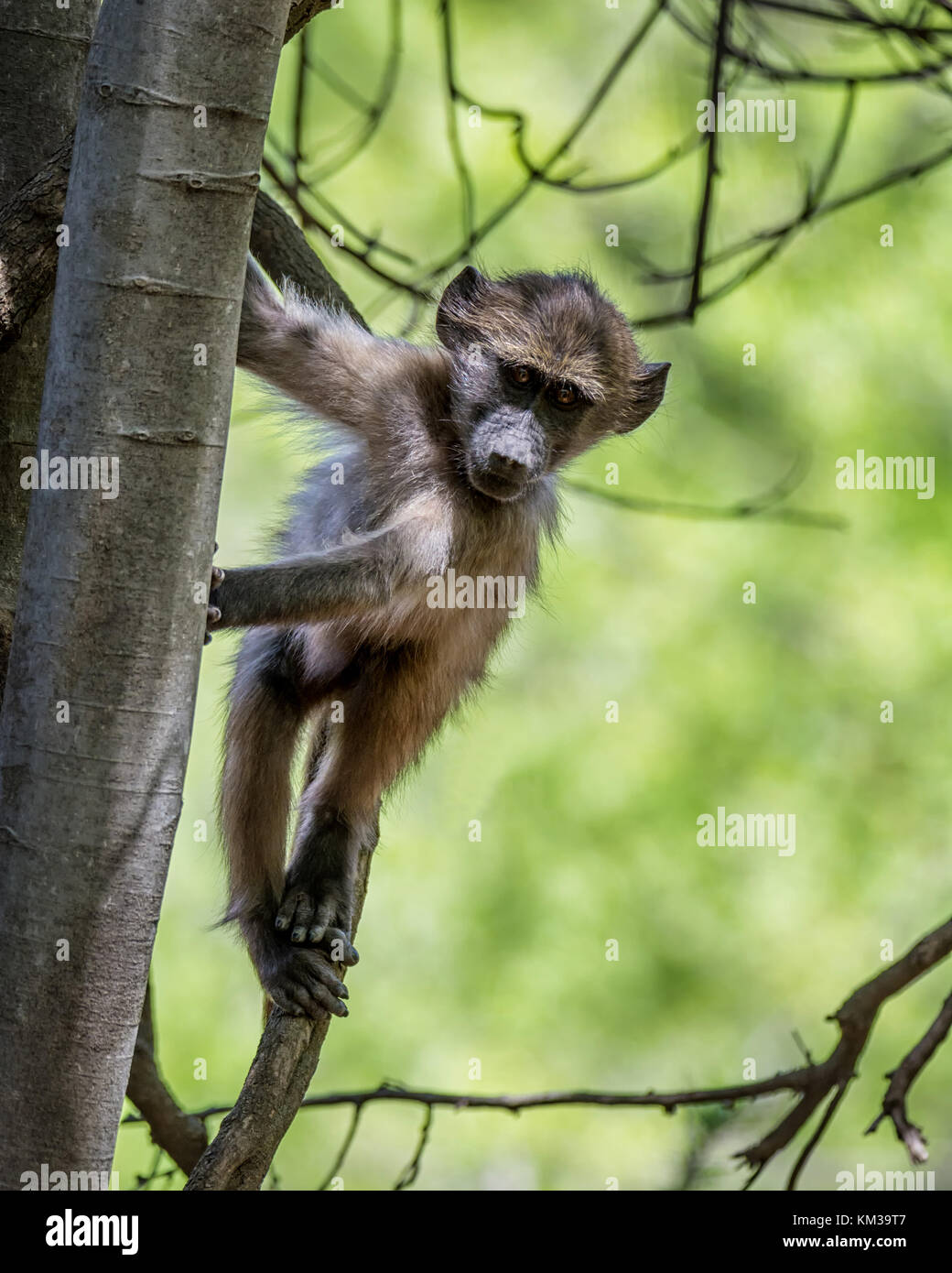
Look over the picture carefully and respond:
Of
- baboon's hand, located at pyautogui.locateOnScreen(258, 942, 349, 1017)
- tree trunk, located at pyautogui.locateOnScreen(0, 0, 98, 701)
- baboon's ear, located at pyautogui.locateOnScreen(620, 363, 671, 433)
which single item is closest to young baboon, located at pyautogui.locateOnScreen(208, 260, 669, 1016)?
baboon's hand, located at pyautogui.locateOnScreen(258, 942, 349, 1017)

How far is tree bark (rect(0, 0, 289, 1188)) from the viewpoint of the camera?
1.98 meters

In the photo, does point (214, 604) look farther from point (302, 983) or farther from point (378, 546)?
point (302, 983)

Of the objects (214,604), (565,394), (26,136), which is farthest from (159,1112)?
(26,136)

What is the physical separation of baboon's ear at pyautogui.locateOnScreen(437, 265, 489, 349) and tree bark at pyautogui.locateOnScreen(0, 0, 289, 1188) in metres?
1.53

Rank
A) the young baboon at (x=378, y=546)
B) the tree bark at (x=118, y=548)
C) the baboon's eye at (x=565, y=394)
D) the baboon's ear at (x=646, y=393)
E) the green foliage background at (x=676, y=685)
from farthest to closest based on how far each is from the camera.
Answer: the green foliage background at (x=676, y=685), the baboon's ear at (x=646, y=393), the baboon's eye at (x=565, y=394), the young baboon at (x=378, y=546), the tree bark at (x=118, y=548)

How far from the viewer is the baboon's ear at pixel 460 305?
3.54 metres

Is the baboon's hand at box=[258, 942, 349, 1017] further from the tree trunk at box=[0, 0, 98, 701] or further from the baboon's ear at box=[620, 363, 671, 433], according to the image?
the baboon's ear at box=[620, 363, 671, 433]

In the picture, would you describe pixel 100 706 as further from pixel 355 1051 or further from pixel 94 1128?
pixel 355 1051

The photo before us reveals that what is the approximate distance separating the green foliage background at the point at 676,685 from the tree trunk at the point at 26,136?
417cm

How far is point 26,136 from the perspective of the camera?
283 centimetres

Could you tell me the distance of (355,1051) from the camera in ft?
23.4

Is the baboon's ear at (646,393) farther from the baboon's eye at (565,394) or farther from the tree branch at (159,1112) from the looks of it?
the tree branch at (159,1112)

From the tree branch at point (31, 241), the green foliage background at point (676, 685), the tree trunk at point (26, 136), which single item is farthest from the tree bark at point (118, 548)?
the green foliage background at point (676, 685)
